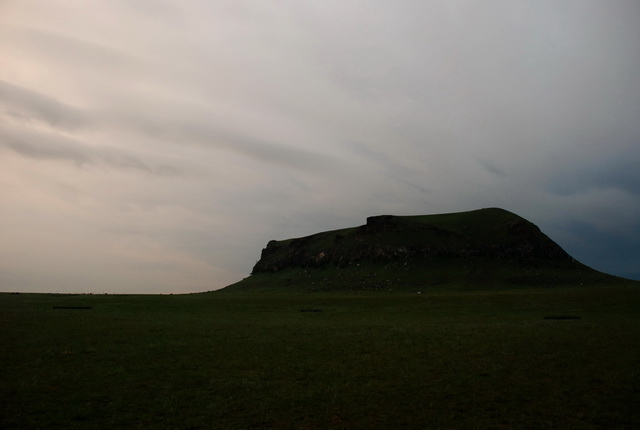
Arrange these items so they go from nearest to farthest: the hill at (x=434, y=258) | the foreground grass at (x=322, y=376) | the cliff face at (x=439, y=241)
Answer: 1. the foreground grass at (x=322, y=376)
2. the hill at (x=434, y=258)
3. the cliff face at (x=439, y=241)

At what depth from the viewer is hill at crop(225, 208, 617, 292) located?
13525 centimetres

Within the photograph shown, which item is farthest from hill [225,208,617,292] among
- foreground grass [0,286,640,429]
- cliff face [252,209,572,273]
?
foreground grass [0,286,640,429]

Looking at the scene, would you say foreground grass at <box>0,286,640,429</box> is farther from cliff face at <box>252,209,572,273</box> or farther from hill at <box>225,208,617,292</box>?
cliff face at <box>252,209,572,273</box>

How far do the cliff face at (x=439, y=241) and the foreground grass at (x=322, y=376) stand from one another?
4643 inches

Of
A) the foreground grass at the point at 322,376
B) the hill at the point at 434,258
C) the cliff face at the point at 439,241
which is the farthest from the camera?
the cliff face at the point at 439,241

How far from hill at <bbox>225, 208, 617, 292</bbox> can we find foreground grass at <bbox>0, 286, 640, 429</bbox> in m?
92.5

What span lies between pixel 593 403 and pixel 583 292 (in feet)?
201

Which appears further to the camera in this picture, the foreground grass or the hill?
the hill

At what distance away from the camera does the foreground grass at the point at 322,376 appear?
17.2 metres

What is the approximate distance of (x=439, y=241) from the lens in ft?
545

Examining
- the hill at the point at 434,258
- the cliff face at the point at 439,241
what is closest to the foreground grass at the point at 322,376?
the hill at the point at 434,258

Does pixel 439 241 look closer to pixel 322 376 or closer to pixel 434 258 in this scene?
pixel 434 258

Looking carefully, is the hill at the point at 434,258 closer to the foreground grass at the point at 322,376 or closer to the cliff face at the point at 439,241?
the cliff face at the point at 439,241

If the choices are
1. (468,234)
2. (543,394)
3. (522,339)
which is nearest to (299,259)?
(468,234)
